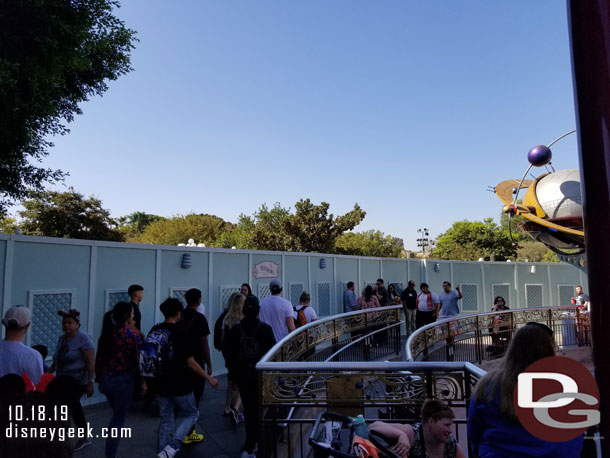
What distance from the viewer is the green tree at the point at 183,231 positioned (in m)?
44.4

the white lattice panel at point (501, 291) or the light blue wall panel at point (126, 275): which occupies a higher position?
the light blue wall panel at point (126, 275)

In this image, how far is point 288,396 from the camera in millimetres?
3672

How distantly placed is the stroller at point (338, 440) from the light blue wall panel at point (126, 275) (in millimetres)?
5091

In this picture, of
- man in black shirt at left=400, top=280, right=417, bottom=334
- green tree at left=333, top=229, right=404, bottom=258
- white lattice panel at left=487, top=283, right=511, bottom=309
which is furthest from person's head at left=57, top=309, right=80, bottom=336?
green tree at left=333, top=229, right=404, bottom=258

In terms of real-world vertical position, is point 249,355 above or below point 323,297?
below

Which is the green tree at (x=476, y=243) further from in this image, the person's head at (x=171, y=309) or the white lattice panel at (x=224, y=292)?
the person's head at (x=171, y=309)

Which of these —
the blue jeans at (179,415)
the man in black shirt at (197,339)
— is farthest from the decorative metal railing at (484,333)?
the blue jeans at (179,415)

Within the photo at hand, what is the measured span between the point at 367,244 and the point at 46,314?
39933mm

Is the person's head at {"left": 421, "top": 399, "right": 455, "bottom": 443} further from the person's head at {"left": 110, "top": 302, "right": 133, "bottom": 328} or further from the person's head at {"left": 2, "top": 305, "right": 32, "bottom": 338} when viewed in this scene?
the person's head at {"left": 2, "top": 305, "right": 32, "bottom": 338}

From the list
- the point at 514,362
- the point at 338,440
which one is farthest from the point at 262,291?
the point at 514,362

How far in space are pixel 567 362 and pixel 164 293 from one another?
23.6 feet

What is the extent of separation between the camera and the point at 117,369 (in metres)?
3.88

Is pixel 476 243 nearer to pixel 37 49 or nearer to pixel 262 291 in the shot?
pixel 262 291

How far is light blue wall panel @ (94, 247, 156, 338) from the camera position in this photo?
22.4 feet
